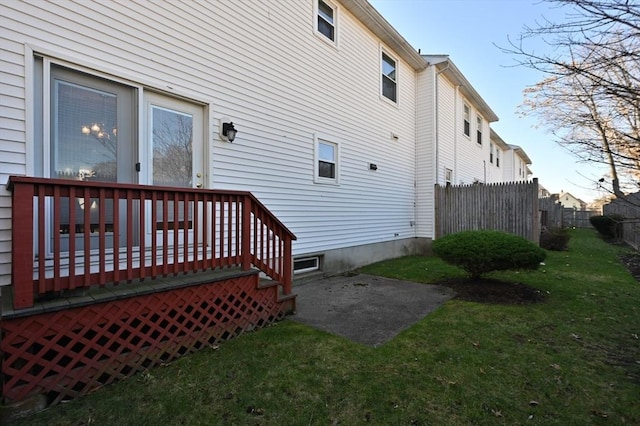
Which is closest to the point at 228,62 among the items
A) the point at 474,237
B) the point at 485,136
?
the point at 474,237

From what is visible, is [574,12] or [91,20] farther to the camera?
[91,20]

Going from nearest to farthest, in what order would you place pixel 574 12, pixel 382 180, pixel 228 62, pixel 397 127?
1. pixel 574 12
2. pixel 228 62
3. pixel 382 180
4. pixel 397 127

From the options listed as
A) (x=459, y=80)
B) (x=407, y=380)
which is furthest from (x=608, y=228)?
(x=407, y=380)

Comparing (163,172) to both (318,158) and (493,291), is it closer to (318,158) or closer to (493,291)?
(318,158)

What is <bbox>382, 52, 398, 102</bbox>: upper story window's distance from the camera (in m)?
9.29

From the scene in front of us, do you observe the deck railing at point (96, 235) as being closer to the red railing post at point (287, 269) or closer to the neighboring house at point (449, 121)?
the red railing post at point (287, 269)

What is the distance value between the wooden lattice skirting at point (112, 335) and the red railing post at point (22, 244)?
17cm

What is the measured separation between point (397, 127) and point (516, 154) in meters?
21.4

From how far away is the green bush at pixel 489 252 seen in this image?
5348mm

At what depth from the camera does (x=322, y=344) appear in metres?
3.45

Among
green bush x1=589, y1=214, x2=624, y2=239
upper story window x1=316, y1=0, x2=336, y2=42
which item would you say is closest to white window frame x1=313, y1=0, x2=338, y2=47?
upper story window x1=316, y1=0, x2=336, y2=42

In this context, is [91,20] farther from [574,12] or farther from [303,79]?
[574,12]

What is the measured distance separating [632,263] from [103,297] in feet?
39.0

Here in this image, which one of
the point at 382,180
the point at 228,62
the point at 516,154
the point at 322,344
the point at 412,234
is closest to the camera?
the point at 322,344
